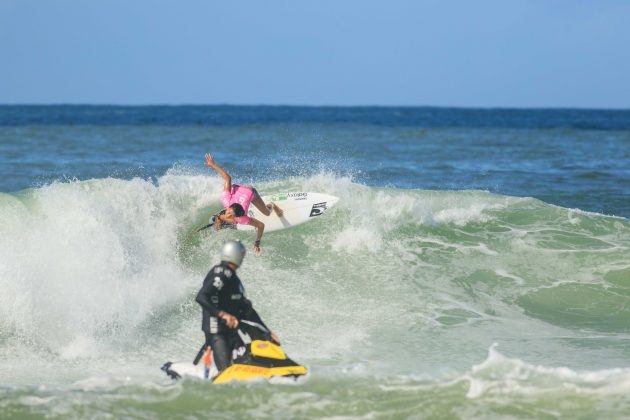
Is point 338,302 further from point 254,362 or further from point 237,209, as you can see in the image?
point 254,362

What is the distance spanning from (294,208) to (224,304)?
7184mm

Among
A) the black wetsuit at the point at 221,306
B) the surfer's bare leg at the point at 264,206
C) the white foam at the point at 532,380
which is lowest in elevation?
the white foam at the point at 532,380

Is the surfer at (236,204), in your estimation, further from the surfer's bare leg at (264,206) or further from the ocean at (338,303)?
the ocean at (338,303)

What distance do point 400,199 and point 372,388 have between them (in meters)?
8.26

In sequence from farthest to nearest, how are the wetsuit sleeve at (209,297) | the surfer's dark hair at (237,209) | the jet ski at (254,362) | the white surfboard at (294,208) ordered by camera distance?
the white surfboard at (294,208)
the surfer's dark hair at (237,209)
the jet ski at (254,362)
the wetsuit sleeve at (209,297)

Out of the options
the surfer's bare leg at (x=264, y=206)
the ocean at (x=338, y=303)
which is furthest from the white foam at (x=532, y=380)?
the surfer's bare leg at (x=264, y=206)

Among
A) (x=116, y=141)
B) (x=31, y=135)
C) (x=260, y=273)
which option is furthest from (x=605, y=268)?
(x=31, y=135)

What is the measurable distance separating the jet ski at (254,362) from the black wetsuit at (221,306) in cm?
7

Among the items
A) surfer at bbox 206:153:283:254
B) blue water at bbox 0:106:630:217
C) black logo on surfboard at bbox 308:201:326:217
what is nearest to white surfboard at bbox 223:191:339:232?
black logo on surfboard at bbox 308:201:326:217

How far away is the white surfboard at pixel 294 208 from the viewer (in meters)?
14.0

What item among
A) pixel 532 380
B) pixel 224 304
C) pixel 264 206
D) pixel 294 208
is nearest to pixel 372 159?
pixel 294 208

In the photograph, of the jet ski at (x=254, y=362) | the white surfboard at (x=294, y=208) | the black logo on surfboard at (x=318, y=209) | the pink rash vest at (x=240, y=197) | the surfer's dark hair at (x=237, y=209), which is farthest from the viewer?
the black logo on surfboard at (x=318, y=209)

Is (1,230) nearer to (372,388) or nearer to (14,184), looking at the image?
(372,388)

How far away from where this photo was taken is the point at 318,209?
14383mm
